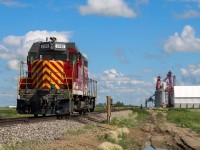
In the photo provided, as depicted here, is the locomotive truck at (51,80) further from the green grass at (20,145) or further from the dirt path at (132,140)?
the green grass at (20,145)

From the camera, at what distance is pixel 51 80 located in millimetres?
25609

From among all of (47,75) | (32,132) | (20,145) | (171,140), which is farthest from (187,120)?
(20,145)

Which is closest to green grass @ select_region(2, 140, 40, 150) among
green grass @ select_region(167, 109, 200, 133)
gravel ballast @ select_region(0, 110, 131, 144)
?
gravel ballast @ select_region(0, 110, 131, 144)

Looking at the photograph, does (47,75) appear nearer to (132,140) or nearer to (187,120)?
(132,140)

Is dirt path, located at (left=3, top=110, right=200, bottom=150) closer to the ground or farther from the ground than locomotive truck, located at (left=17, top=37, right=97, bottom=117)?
closer to the ground

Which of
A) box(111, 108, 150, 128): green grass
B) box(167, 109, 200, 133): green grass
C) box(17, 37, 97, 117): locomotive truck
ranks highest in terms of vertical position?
box(17, 37, 97, 117): locomotive truck

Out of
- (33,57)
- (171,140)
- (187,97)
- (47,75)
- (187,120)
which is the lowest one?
(171,140)

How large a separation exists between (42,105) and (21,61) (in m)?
3.21

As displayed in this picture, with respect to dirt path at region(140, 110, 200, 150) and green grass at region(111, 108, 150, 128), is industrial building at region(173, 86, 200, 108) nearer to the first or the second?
green grass at region(111, 108, 150, 128)

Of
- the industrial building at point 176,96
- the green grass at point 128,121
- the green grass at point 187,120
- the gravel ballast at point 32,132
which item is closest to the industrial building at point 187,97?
the industrial building at point 176,96

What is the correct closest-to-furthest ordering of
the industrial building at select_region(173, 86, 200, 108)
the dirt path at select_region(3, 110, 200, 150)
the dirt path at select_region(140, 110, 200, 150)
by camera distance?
the dirt path at select_region(3, 110, 200, 150)
the dirt path at select_region(140, 110, 200, 150)
the industrial building at select_region(173, 86, 200, 108)

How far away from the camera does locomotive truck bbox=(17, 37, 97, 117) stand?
81.6 feet

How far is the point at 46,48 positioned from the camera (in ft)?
86.9

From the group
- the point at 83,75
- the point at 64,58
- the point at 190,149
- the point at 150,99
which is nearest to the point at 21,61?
the point at 64,58
